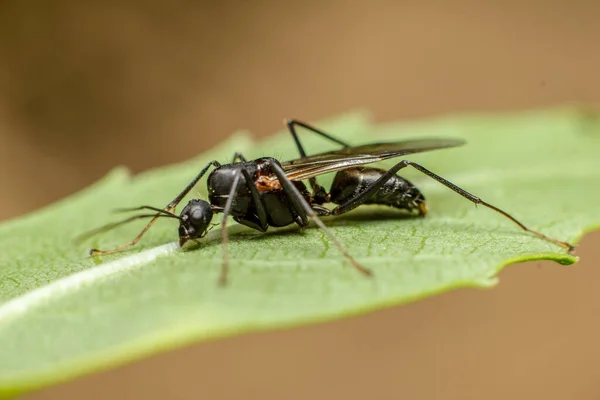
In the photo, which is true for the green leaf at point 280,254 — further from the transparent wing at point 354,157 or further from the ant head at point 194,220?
the transparent wing at point 354,157

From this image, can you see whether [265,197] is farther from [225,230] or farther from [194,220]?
[225,230]

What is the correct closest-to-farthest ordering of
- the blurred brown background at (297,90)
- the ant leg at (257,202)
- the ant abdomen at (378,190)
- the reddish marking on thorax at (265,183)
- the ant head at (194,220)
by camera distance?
the ant head at (194,220) < the ant leg at (257,202) < the reddish marking on thorax at (265,183) < the ant abdomen at (378,190) < the blurred brown background at (297,90)

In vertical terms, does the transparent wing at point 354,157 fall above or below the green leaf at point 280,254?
above

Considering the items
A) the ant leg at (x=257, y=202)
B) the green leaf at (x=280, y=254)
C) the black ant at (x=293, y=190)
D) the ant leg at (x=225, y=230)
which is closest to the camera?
the green leaf at (x=280, y=254)

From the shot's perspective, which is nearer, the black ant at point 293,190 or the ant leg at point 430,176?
the black ant at point 293,190

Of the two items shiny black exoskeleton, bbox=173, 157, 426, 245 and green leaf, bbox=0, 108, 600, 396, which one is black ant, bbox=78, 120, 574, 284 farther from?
green leaf, bbox=0, 108, 600, 396

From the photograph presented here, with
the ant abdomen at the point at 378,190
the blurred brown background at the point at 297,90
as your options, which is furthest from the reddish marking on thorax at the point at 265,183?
the blurred brown background at the point at 297,90

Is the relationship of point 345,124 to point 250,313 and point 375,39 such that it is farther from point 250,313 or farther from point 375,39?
point 375,39
